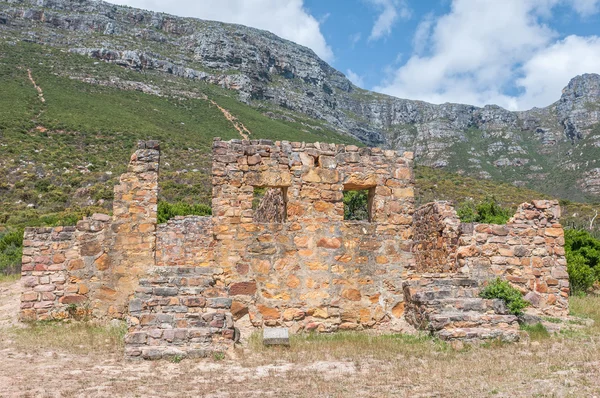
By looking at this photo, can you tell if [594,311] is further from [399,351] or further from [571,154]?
[571,154]

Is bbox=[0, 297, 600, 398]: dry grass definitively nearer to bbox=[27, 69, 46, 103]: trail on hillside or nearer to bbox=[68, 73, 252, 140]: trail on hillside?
bbox=[27, 69, 46, 103]: trail on hillside

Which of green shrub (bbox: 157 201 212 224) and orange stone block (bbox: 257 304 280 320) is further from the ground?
green shrub (bbox: 157 201 212 224)

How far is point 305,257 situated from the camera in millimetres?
9430

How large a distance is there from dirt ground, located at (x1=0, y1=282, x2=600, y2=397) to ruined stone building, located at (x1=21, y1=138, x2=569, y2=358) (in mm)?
837

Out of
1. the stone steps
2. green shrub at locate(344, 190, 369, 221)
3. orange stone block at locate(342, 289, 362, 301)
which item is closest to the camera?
the stone steps

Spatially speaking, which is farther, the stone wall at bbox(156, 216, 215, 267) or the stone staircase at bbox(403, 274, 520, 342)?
the stone wall at bbox(156, 216, 215, 267)

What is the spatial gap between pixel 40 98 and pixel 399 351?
1804 inches

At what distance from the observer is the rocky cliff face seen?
2608 inches

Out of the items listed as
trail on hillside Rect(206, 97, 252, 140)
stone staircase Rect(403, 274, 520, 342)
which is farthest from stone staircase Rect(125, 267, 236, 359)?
trail on hillside Rect(206, 97, 252, 140)

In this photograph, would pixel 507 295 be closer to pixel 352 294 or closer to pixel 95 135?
pixel 352 294

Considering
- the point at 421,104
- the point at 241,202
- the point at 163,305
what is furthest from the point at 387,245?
the point at 421,104

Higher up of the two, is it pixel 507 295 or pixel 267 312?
pixel 507 295

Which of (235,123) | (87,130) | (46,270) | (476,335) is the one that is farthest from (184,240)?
(235,123)

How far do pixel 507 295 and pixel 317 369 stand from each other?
472 centimetres
